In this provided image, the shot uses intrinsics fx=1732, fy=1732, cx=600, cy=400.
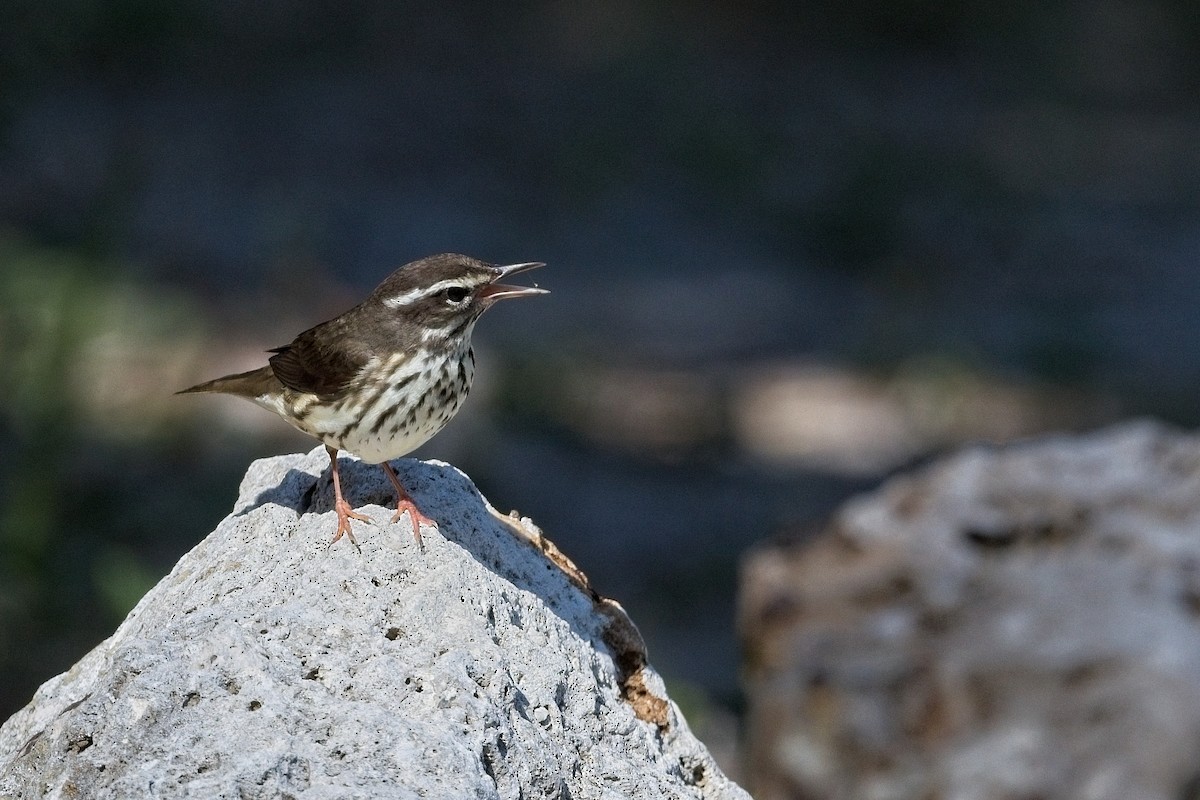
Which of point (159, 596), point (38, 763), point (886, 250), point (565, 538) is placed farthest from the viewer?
point (886, 250)

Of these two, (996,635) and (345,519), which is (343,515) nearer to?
(345,519)

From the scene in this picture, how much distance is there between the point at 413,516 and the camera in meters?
4.81

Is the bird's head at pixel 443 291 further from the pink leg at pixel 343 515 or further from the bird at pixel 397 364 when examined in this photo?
the pink leg at pixel 343 515

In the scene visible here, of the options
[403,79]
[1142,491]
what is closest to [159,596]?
[1142,491]

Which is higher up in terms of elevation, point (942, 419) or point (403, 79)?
point (403, 79)

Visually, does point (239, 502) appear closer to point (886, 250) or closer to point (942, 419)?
point (942, 419)

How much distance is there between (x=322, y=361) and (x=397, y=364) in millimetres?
337

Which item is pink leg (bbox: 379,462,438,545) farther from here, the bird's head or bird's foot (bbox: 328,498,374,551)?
the bird's head

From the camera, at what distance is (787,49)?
22.4 metres

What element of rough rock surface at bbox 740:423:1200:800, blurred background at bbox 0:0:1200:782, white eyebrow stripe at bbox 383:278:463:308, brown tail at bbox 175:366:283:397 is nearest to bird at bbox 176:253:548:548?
white eyebrow stripe at bbox 383:278:463:308

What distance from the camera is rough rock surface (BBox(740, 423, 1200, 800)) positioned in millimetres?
6637

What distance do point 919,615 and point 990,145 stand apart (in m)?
13.9

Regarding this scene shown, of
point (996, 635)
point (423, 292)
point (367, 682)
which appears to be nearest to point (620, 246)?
point (996, 635)

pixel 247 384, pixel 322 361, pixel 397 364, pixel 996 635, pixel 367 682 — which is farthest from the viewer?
pixel 996 635
